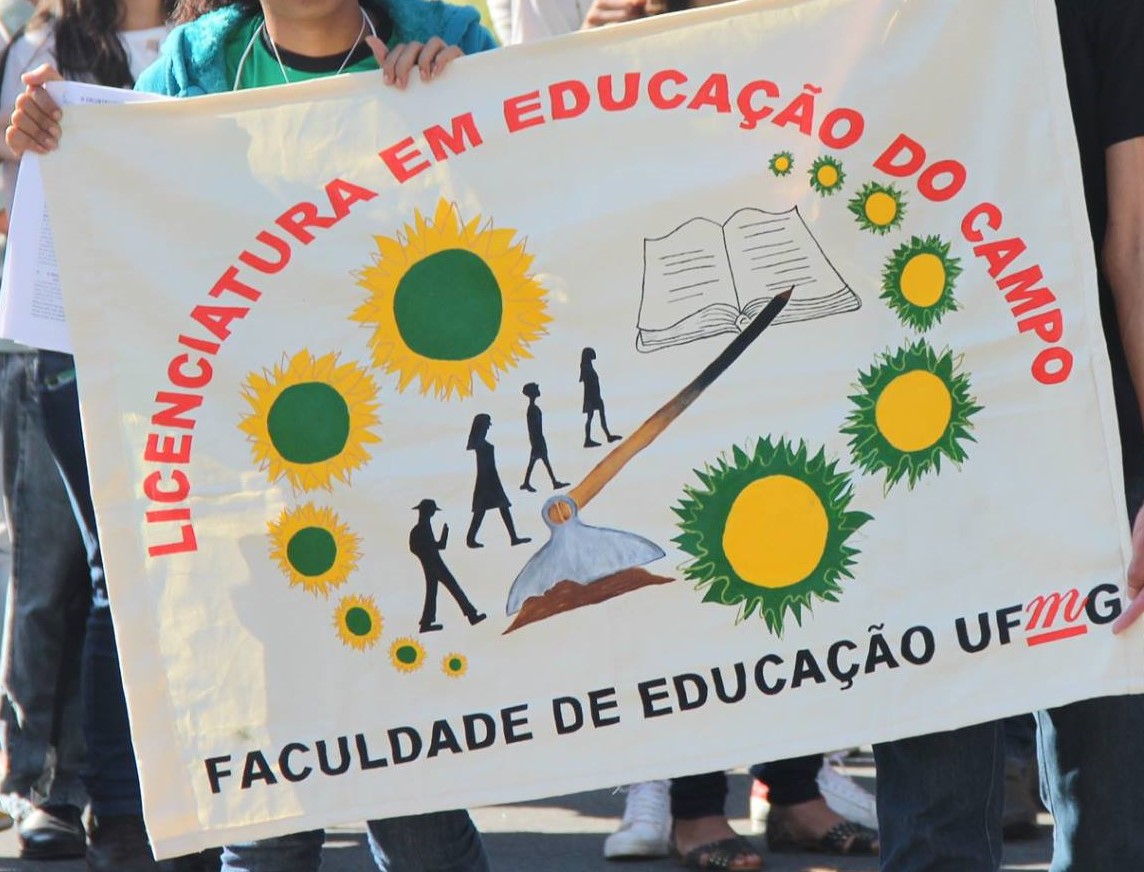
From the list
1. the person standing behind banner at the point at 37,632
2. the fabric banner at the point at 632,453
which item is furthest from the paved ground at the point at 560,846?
the fabric banner at the point at 632,453

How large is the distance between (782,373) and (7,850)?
8.30ft

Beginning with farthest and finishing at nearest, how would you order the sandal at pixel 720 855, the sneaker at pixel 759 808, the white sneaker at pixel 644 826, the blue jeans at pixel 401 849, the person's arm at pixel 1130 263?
the sneaker at pixel 759 808 → the white sneaker at pixel 644 826 → the sandal at pixel 720 855 → the blue jeans at pixel 401 849 → the person's arm at pixel 1130 263

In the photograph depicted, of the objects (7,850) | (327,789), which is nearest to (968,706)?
(327,789)

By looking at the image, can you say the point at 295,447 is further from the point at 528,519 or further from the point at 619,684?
the point at 619,684

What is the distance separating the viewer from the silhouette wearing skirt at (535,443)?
9.39 feet

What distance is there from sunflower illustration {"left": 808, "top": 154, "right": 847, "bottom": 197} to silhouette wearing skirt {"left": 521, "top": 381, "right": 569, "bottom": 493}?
1.75 feet

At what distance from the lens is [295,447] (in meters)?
2.86

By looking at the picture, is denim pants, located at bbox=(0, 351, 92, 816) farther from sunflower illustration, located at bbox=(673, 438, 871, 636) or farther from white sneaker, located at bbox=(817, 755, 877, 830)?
sunflower illustration, located at bbox=(673, 438, 871, 636)

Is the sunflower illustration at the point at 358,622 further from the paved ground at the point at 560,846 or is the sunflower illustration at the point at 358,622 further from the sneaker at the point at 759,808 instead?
the sneaker at the point at 759,808

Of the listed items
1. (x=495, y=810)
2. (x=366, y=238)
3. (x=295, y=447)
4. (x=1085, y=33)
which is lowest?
(x=495, y=810)

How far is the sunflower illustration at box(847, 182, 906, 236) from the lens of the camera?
2859mm

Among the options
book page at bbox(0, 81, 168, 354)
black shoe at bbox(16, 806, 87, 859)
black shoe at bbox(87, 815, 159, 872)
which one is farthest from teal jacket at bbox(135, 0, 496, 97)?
black shoe at bbox(16, 806, 87, 859)

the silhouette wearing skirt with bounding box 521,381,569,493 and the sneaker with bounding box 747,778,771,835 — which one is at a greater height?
the silhouette wearing skirt with bounding box 521,381,569,493

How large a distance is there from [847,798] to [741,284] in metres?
1.96
